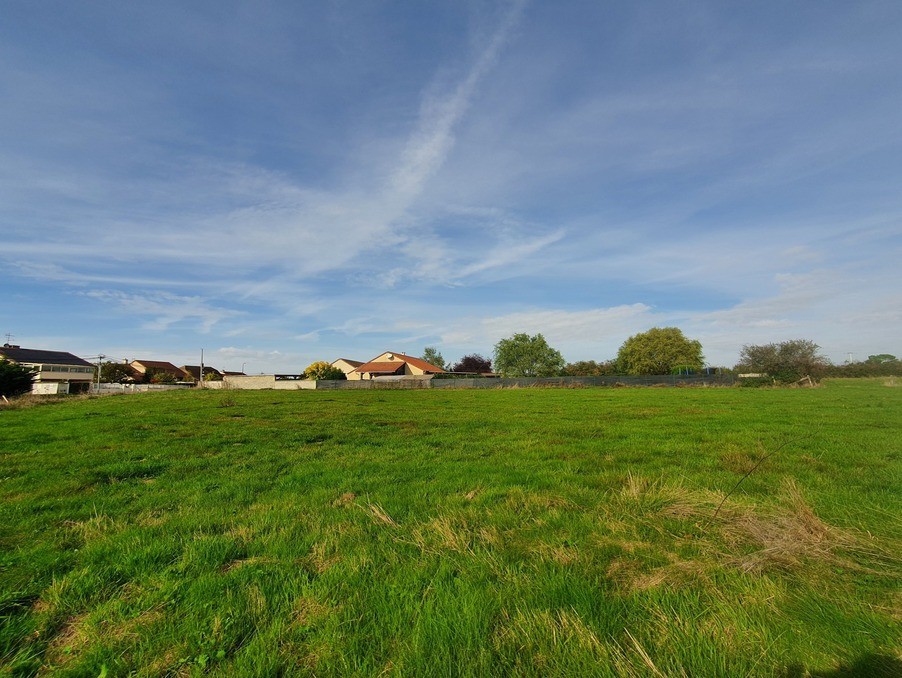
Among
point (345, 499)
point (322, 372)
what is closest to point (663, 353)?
point (322, 372)

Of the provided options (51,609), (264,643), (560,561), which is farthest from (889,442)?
(51,609)

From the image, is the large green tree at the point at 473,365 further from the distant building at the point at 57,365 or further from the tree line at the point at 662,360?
the distant building at the point at 57,365

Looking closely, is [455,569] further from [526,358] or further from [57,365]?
[57,365]

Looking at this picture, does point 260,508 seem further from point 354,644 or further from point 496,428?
point 496,428

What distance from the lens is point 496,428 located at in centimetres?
1342

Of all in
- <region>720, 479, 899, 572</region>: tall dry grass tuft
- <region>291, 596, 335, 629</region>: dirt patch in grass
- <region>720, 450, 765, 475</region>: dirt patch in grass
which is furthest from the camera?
<region>720, 450, 765, 475</region>: dirt patch in grass

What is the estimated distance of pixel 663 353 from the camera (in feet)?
284

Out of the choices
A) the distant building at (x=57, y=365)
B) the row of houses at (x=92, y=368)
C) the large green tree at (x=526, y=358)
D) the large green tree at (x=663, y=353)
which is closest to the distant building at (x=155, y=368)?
the row of houses at (x=92, y=368)

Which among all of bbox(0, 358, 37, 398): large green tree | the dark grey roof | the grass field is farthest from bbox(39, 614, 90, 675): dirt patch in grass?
the dark grey roof

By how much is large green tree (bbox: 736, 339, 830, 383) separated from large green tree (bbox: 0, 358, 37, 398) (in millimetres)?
81960

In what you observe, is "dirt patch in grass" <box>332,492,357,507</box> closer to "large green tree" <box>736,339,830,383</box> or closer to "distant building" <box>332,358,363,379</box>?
"large green tree" <box>736,339,830,383</box>

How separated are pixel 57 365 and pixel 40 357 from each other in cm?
368

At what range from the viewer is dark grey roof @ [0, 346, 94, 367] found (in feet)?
267

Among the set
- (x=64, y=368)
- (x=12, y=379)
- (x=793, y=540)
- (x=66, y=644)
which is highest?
(x=64, y=368)
